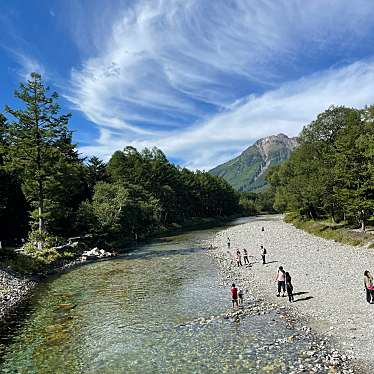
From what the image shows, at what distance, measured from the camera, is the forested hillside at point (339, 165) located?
51.4 metres

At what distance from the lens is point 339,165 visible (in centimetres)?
5650

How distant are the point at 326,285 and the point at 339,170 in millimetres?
32437

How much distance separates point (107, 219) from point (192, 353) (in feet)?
168

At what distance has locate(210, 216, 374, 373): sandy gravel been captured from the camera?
703 inches

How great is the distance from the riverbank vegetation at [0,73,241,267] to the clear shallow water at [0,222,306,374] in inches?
675

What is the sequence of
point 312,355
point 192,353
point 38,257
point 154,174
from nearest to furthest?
point 312,355
point 192,353
point 38,257
point 154,174

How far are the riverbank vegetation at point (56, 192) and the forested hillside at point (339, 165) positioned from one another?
118 feet

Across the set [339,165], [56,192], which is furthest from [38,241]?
[339,165]

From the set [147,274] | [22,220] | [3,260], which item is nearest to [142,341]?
[147,274]

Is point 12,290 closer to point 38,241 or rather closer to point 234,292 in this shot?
point 38,241

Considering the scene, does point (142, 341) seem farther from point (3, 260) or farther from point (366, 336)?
point (3, 260)

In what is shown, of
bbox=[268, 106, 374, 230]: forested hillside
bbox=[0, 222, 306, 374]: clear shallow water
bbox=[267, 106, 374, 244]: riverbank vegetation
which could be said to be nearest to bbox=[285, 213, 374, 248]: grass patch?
bbox=[267, 106, 374, 244]: riverbank vegetation

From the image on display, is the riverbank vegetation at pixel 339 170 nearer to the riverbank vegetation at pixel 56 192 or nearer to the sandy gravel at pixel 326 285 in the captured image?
the sandy gravel at pixel 326 285

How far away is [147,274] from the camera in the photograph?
39188mm
